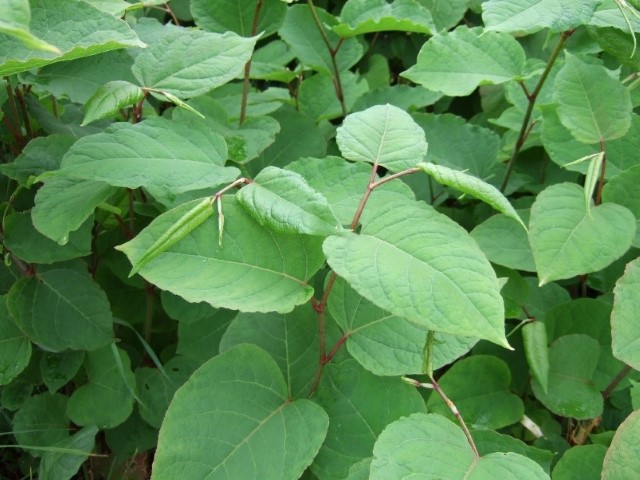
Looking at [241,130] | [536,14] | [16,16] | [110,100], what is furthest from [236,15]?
[16,16]

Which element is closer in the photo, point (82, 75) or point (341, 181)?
point (341, 181)

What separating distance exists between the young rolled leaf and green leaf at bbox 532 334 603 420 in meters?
0.60

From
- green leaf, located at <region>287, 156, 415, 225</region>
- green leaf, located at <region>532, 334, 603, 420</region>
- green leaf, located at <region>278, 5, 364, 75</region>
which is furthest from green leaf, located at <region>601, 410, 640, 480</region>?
green leaf, located at <region>278, 5, 364, 75</region>

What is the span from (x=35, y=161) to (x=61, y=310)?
0.80 feet

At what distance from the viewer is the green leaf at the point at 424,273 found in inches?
26.3

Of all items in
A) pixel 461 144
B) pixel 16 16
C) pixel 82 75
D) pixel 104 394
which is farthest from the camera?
pixel 461 144

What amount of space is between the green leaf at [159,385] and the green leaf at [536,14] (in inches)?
29.1

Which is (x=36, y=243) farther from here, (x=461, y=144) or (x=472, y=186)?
(x=461, y=144)

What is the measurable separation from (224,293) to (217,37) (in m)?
0.42

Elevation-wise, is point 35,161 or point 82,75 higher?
point 82,75

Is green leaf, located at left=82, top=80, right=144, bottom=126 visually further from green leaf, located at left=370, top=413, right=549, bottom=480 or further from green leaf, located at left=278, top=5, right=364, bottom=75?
green leaf, located at left=278, top=5, right=364, bottom=75

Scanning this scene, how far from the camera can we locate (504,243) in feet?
3.67

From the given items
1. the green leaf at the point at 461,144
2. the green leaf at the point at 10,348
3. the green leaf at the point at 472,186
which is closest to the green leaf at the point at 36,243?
the green leaf at the point at 10,348

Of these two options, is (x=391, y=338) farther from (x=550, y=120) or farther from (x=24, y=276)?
(x=24, y=276)
